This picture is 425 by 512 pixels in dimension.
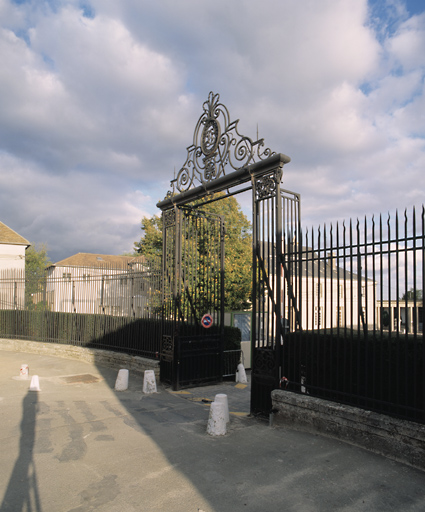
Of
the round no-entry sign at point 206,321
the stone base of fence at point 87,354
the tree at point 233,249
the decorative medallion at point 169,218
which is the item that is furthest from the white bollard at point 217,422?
the tree at point 233,249

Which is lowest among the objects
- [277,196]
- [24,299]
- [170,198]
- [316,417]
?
[316,417]

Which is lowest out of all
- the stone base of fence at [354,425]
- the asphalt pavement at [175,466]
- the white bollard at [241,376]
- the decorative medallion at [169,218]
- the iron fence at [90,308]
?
the white bollard at [241,376]

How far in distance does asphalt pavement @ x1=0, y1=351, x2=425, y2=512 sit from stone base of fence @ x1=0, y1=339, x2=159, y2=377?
295cm

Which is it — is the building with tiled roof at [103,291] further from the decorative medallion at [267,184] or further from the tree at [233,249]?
the tree at [233,249]

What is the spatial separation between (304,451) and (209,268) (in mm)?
5766

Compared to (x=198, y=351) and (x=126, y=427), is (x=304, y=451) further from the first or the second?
(x=198, y=351)

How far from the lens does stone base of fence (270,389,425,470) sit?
4602 millimetres

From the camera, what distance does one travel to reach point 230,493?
4.07m

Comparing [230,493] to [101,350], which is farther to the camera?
[101,350]

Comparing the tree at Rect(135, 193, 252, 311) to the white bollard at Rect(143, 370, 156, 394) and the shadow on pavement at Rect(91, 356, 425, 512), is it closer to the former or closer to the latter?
the white bollard at Rect(143, 370, 156, 394)

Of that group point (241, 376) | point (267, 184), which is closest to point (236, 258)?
point (241, 376)

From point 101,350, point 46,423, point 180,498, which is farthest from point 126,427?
point 101,350

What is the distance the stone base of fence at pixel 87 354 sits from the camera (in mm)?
10609

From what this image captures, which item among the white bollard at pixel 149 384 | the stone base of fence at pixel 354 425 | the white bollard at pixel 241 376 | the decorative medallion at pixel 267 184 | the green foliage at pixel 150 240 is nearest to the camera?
the stone base of fence at pixel 354 425
